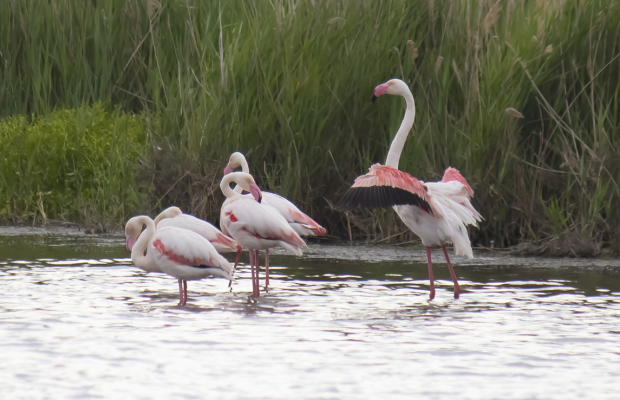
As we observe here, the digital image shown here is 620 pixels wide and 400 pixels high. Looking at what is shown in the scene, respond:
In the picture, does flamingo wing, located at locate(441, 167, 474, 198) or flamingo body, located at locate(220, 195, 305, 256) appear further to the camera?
flamingo wing, located at locate(441, 167, 474, 198)

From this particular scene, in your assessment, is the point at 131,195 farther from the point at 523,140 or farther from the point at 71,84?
the point at 523,140

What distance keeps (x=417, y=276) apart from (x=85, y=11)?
6.43 m

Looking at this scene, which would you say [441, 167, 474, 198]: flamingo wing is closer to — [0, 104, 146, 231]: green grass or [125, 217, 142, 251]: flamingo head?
[125, 217, 142, 251]: flamingo head

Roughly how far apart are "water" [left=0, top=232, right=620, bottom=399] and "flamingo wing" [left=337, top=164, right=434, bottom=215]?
0.64 metres

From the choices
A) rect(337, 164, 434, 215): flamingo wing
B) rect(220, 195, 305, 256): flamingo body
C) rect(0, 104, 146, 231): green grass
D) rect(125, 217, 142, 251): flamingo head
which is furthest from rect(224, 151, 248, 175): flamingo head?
rect(0, 104, 146, 231): green grass

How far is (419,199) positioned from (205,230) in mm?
1559

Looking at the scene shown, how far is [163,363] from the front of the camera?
484cm

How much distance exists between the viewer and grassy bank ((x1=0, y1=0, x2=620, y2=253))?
8.53 metres

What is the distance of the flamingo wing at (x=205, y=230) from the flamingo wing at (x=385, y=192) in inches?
37.8

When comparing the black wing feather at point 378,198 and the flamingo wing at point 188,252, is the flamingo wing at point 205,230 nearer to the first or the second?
the flamingo wing at point 188,252

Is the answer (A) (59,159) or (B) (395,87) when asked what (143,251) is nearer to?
(B) (395,87)

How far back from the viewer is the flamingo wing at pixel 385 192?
673 centimetres

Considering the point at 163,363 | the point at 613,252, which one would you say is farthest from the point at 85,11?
the point at 163,363

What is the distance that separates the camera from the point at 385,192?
22.1 ft
